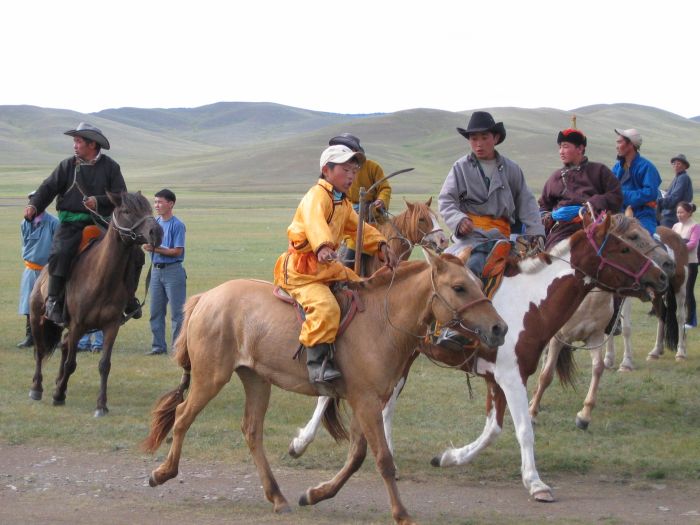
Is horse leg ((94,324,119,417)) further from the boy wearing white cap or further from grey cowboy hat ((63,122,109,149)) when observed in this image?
the boy wearing white cap

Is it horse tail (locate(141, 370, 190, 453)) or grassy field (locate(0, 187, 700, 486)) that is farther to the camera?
grassy field (locate(0, 187, 700, 486))

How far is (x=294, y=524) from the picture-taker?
662 centimetres

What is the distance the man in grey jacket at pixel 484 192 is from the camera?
8359 mm

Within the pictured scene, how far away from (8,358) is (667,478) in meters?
8.80

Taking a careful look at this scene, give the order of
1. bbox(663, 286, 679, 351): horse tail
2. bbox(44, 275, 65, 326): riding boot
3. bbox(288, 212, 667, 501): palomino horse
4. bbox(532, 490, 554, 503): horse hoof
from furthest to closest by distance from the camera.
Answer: bbox(663, 286, 679, 351): horse tail
bbox(44, 275, 65, 326): riding boot
bbox(288, 212, 667, 501): palomino horse
bbox(532, 490, 554, 503): horse hoof

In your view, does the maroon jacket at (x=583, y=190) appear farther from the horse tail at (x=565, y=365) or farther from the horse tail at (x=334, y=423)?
the horse tail at (x=334, y=423)

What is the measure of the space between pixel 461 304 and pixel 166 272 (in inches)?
306

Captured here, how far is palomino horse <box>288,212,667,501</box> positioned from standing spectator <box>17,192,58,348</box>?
7.63m

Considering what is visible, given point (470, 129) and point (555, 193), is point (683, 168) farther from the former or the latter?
point (470, 129)

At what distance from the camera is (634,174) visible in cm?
1143

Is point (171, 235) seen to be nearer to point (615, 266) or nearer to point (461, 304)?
point (615, 266)

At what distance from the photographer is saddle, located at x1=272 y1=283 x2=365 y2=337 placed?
6.73 meters

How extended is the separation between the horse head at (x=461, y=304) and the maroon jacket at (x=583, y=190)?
3352 mm

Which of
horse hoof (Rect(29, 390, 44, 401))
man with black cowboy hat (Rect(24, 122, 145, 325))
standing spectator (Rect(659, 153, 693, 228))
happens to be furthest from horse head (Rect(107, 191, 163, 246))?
standing spectator (Rect(659, 153, 693, 228))
